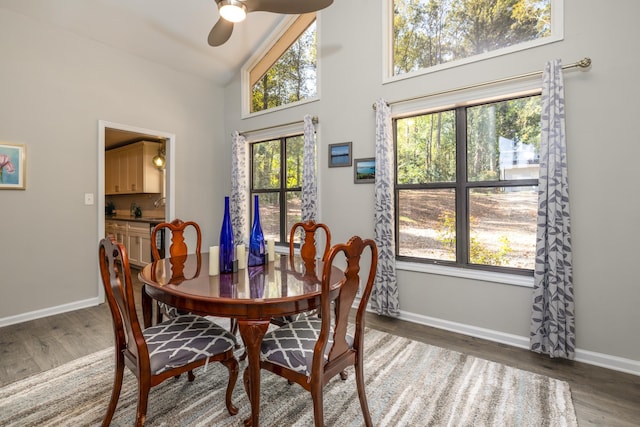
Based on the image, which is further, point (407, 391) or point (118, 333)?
point (407, 391)

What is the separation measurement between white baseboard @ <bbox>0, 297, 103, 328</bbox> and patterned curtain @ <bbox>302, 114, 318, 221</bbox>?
8.36ft

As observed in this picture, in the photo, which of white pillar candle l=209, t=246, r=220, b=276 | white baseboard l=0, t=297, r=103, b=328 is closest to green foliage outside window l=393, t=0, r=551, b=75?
white pillar candle l=209, t=246, r=220, b=276

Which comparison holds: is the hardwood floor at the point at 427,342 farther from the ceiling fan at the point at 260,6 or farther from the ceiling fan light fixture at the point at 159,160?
the ceiling fan light fixture at the point at 159,160

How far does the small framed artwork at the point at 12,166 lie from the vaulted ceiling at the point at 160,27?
1.28 m

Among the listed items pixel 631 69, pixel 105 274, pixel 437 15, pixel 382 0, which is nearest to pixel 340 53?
pixel 382 0

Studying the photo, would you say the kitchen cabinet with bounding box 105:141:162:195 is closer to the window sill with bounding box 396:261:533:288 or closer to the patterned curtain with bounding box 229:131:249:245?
the patterned curtain with bounding box 229:131:249:245

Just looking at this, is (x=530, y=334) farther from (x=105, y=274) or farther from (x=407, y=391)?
(x=105, y=274)

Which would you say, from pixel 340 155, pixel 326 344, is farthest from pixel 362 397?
pixel 340 155

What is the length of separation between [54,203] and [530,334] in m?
4.55

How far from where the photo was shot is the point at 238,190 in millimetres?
4527

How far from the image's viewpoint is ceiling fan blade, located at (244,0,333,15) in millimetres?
2422

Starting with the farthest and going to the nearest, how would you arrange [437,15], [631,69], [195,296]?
[437,15] → [631,69] → [195,296]

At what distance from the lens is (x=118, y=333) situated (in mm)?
1562

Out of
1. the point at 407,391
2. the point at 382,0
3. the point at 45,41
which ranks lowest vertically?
the point at 407,391
